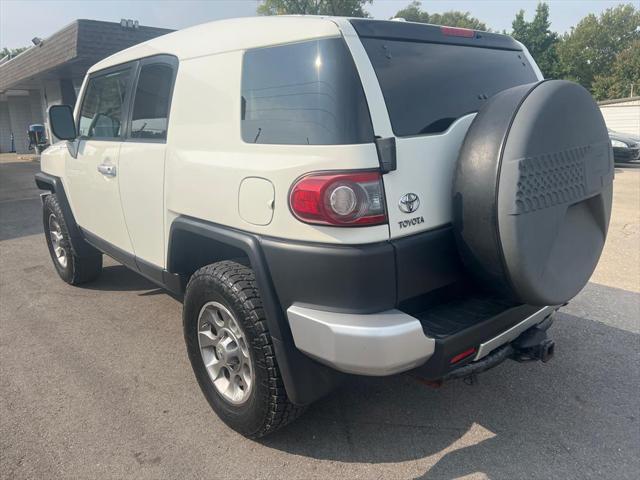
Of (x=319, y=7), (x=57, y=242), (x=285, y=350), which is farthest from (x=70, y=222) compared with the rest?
(x=319, y=7)

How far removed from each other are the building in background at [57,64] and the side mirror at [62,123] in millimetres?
10965

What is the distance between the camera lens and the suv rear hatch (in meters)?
2.10

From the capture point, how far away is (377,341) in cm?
192

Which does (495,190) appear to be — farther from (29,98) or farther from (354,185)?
(29,98)

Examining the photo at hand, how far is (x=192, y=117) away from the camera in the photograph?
2.67 meters

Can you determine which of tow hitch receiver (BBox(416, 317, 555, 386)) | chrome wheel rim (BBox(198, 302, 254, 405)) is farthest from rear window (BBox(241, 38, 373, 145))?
tow hitch receiver (BBox(416, 317, 555, 386))

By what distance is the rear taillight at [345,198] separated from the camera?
1980mm

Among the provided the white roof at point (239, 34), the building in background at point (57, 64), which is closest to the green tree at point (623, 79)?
the building in background at point (57, 64)

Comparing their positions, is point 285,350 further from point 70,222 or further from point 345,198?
point 70,222

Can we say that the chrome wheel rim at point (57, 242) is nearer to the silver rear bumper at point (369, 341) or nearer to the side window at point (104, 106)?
the side window at point (104, 106)

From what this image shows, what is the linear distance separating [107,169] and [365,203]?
2.28 metres

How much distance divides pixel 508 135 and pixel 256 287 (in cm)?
128

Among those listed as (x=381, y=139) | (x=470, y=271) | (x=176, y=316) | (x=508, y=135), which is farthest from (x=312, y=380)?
(x=176, y=316)

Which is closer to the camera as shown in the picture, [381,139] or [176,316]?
[381,139]
